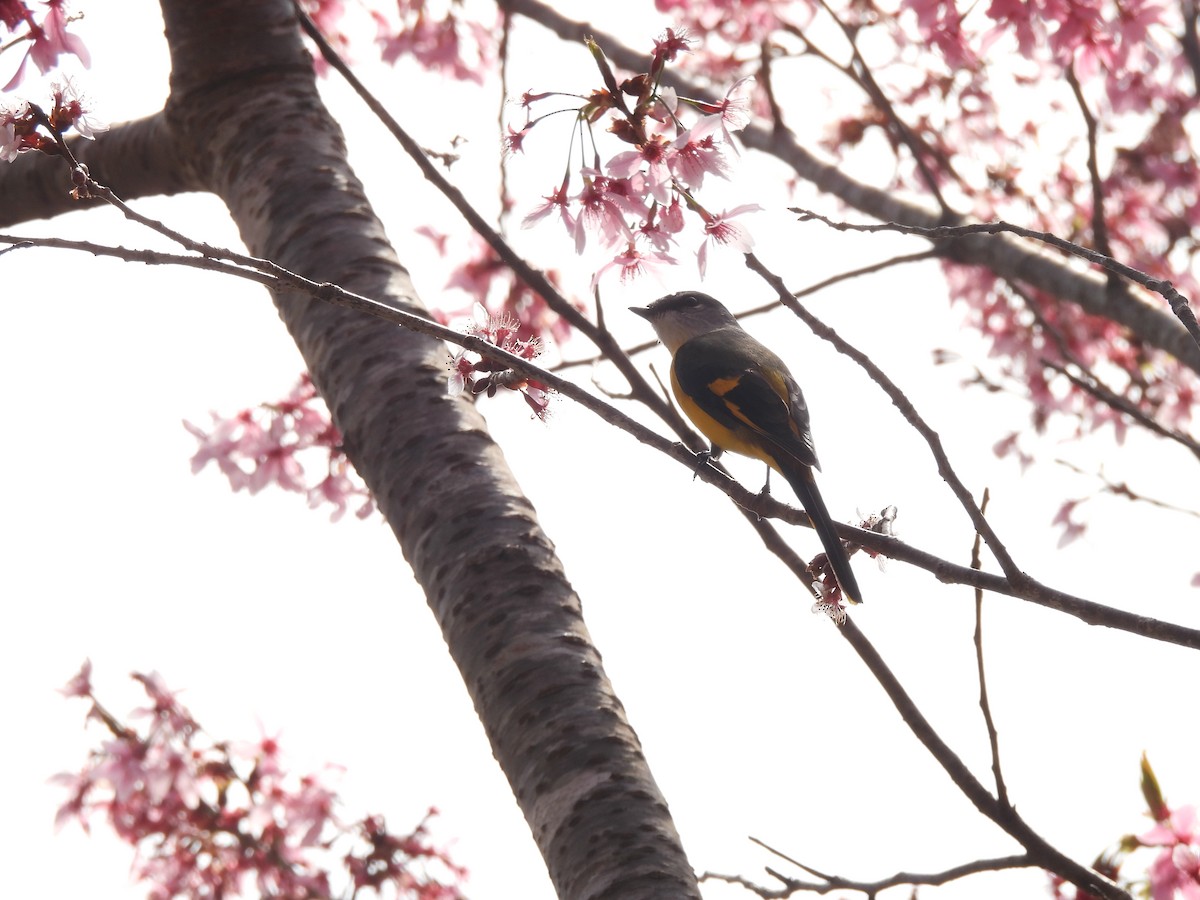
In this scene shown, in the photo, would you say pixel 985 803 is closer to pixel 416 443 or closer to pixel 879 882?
pixel 879 882

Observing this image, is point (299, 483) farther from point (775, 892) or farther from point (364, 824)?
point (775, 892)

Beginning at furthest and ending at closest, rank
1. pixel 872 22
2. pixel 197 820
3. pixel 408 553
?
1. pixel 872 22
2. pixel 197 820
3. pixel 408 553

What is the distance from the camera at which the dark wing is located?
367cm

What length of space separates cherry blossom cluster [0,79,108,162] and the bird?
1.70 meters

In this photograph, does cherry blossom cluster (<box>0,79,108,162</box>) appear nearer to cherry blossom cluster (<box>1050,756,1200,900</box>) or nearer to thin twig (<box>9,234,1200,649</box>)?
thin twig (<box>9,234,1200,649</box>)

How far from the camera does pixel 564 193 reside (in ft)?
9.16

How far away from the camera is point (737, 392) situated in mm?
3951

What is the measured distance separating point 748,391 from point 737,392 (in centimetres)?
5

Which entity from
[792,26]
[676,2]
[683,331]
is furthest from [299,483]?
[676,2]

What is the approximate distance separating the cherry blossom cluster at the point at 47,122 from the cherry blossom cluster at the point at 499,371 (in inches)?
34.2

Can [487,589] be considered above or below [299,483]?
below

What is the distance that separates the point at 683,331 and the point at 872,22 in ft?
9.75

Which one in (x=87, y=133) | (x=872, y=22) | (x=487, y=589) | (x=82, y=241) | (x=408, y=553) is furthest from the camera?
(x=872, y=22)

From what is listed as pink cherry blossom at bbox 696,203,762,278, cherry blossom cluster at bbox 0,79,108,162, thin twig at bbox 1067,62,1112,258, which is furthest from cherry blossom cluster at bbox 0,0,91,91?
thin twig at bbox 1067,62,1112,258
